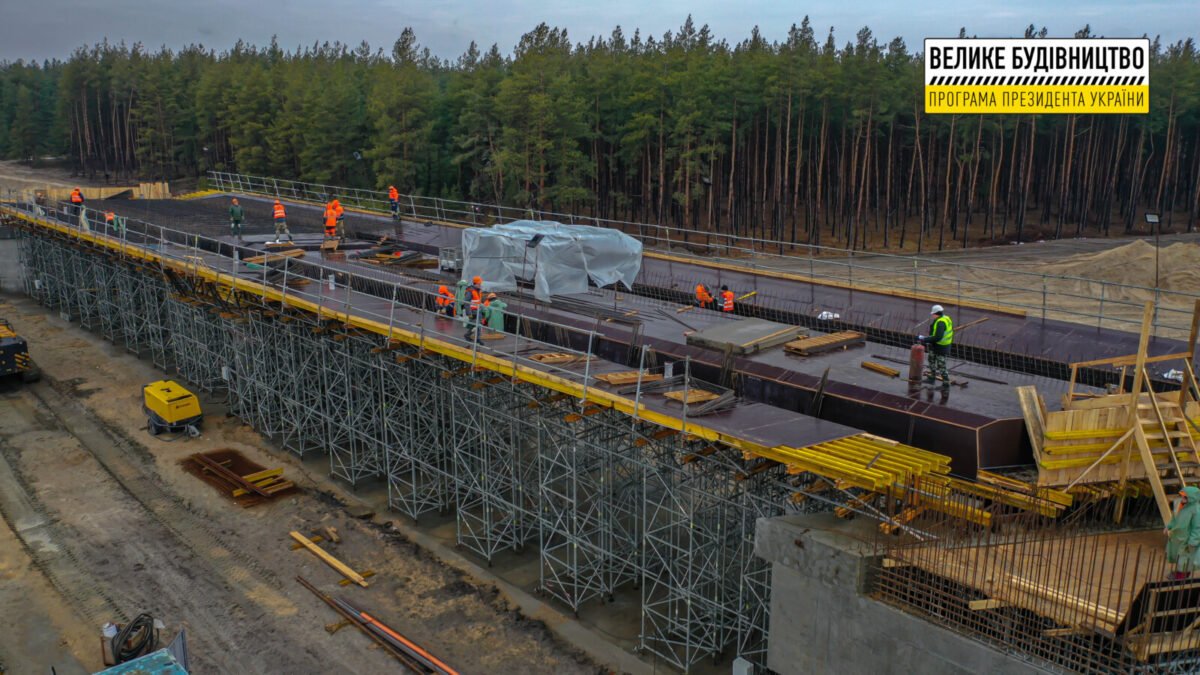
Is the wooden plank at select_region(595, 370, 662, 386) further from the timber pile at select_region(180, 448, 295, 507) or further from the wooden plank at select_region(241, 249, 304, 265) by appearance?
the wooden plank at select_region(241, 249, 304, 265)

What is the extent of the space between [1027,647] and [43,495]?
976 inches

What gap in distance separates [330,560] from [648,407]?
971 centimetres

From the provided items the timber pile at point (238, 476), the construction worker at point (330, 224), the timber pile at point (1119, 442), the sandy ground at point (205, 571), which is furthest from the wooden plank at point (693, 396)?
the construction worker at point (330, 224)

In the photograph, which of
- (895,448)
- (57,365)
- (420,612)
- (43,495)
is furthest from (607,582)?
(57,365)

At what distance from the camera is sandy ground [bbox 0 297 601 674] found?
17.5m

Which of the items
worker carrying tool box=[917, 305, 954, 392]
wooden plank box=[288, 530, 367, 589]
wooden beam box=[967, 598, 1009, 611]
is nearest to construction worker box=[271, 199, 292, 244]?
wooden plank box=[288, 530, 367, 589]

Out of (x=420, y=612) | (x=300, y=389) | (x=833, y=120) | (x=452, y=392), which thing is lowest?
(x=420, y=612)

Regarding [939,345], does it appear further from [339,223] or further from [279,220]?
[339,223]

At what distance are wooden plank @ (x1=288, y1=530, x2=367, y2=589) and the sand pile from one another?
3615cm

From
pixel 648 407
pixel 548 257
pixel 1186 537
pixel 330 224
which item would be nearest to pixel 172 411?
pixel 330 224

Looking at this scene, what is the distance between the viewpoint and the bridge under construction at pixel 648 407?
45.4 feet

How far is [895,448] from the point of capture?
13.7 m

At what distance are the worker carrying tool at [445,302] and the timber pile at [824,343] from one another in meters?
7.97

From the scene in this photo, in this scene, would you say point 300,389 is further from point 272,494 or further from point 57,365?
point 57,365
